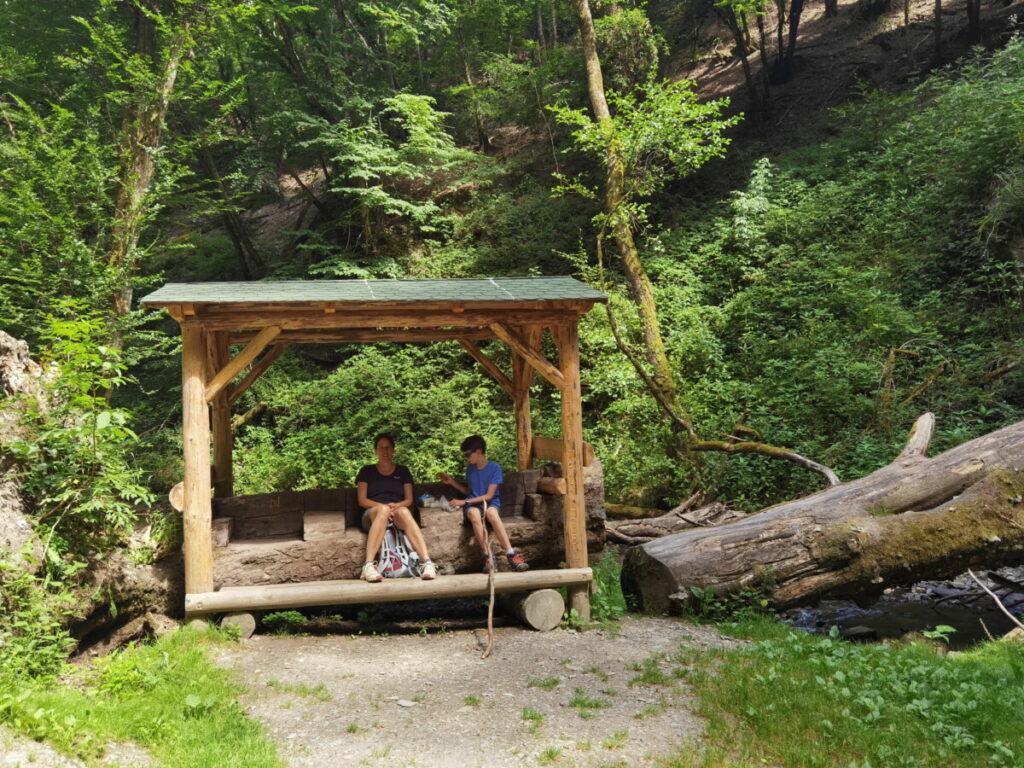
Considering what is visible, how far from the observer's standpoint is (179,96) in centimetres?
1176

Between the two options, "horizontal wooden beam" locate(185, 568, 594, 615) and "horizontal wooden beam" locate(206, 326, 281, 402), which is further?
"horizontal wooden beam" locate(206, 326, 281, 402)

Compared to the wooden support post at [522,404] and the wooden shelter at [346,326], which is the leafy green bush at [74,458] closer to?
the wooden shelter at [346,326]

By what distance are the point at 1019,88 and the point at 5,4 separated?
20587mm

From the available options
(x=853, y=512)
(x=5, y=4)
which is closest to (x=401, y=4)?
(x=5, y=4)

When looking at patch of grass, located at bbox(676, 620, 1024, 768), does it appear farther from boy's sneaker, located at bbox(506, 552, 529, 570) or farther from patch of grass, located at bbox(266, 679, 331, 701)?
patch of grass, located at bbox(266, 679, 331, 701)

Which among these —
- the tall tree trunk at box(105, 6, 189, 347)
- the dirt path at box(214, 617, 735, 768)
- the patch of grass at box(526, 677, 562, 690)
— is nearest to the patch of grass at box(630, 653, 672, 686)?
the dirt path at box(214, 617, 735, 768)

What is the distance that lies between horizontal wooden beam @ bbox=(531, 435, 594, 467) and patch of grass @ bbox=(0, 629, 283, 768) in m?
3.78

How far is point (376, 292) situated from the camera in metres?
6.19

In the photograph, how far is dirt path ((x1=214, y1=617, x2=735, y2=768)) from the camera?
12.7 ft

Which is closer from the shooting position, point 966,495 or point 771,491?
point 966,495

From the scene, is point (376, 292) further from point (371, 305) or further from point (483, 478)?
point (483, 478)

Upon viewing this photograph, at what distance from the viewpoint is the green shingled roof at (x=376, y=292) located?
19.0ft

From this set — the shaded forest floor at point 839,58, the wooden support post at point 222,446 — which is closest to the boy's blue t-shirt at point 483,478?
the wooden support post at point 222,446

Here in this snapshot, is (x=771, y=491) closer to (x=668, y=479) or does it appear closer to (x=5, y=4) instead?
(x=668, y=479)
